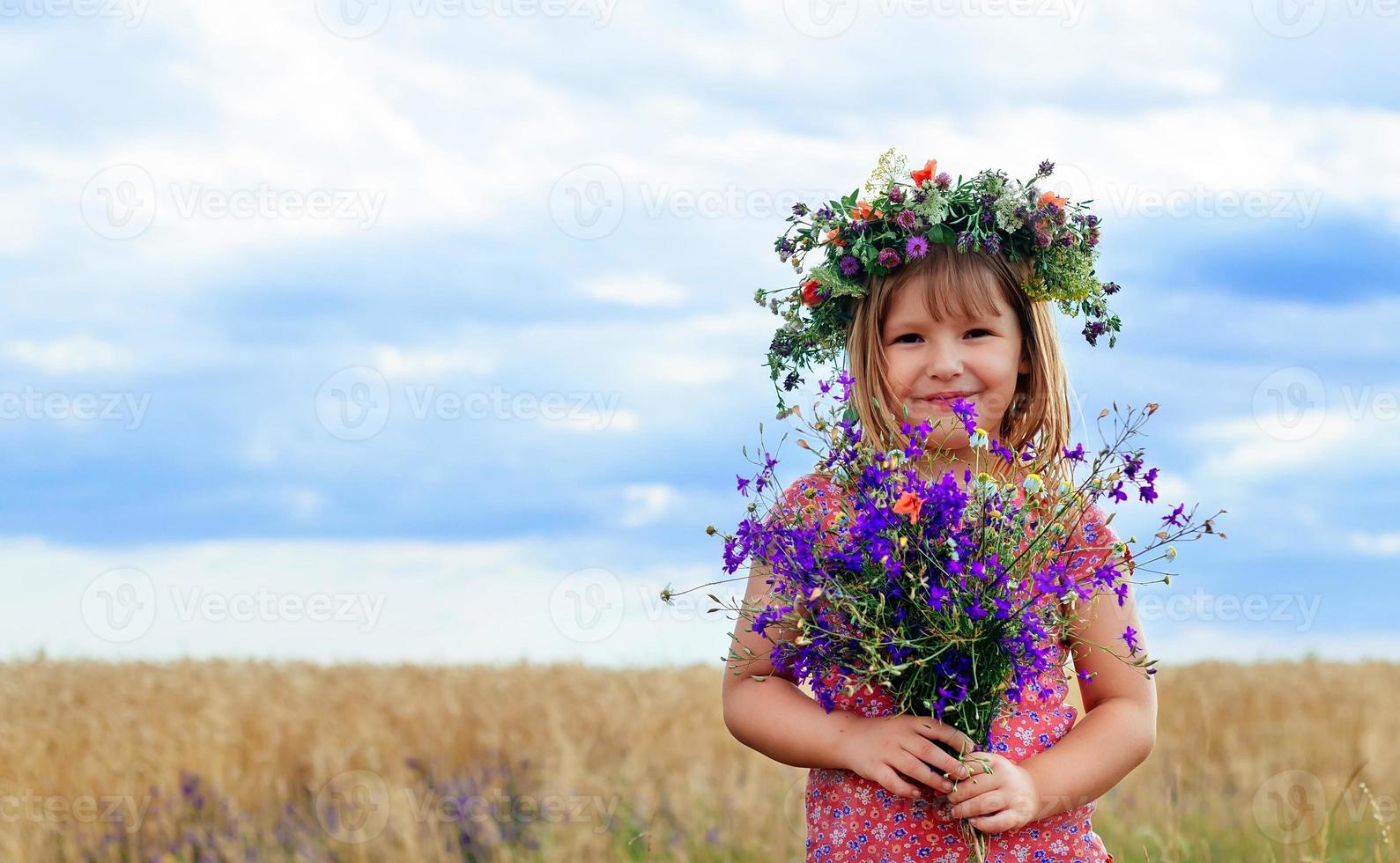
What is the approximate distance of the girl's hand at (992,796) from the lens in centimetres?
306

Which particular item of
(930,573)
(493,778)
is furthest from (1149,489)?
(493,778)

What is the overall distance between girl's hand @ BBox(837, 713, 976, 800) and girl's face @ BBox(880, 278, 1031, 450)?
0.88 metres

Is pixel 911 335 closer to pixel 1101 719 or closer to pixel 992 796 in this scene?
pixel 1101 719

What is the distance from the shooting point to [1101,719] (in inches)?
136

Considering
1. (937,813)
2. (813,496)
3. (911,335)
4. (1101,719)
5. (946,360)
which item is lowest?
(937,813)

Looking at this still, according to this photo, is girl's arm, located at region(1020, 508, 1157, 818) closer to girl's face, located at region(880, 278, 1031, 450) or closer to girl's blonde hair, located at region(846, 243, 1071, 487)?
girl's blonde hair, located at region(846, 243, 1071, 487)

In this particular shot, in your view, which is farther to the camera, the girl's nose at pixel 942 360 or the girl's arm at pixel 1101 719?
the girl's nose at pixel 942 360

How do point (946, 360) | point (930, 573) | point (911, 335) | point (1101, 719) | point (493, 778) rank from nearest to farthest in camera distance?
point (930, 573), point (1101, 719), point (946, 360), point (911, 335), point (493, 778)

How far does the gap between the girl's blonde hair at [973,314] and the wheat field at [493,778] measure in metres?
2.82

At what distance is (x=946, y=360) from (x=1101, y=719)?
3.69 ft

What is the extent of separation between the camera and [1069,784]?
3301mm

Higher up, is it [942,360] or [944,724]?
[942,360]

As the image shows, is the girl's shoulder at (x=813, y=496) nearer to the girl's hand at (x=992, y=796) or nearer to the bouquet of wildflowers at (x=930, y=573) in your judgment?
the bouquet of wildflowers at (x=930, y=573)

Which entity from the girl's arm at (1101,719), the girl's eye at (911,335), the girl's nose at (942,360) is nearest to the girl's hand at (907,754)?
the girl's arm at (1101,719)
